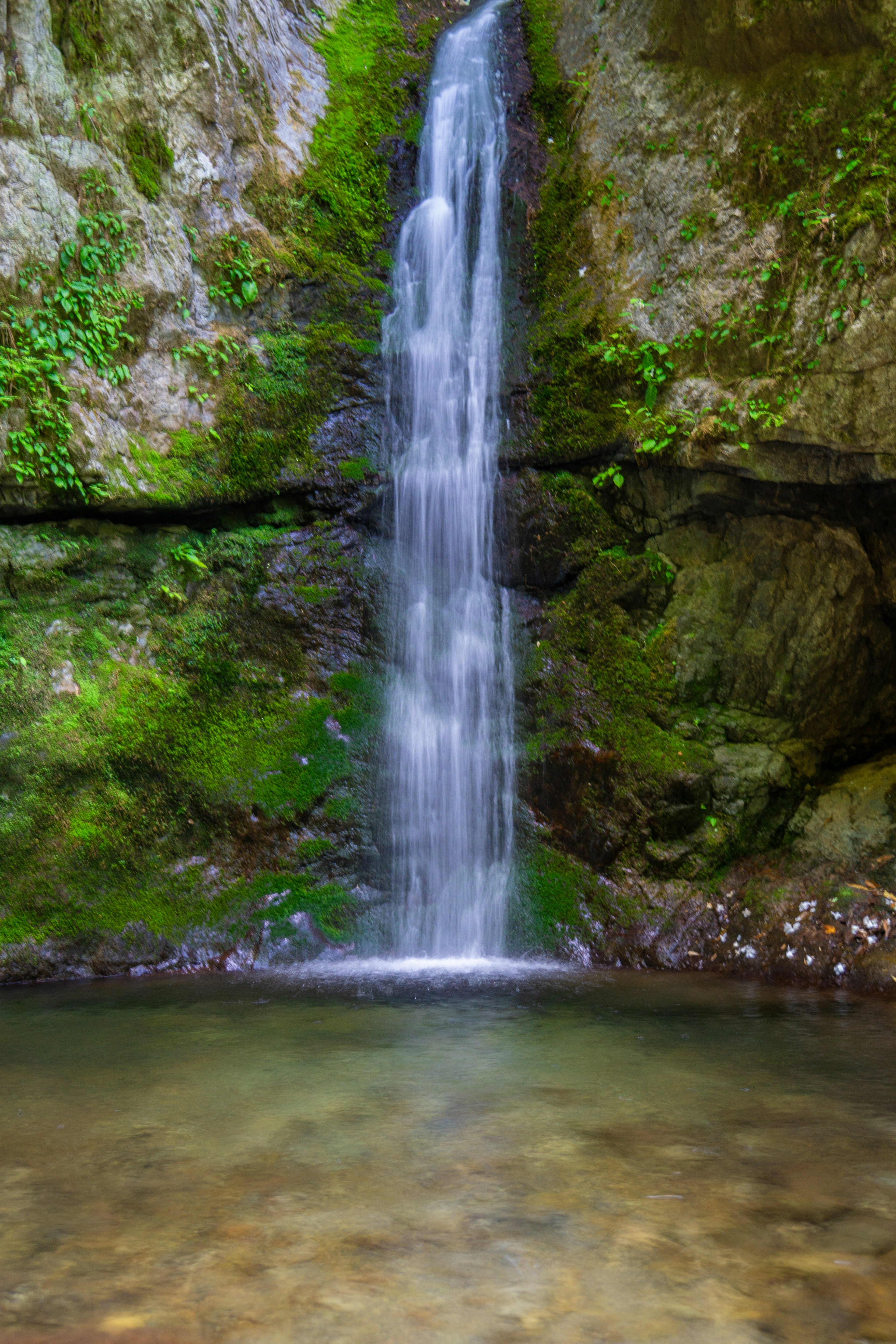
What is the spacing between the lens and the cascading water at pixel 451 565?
22.5 ft

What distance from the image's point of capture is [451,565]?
750 centimetres

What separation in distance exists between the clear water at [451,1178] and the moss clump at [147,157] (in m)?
6.37

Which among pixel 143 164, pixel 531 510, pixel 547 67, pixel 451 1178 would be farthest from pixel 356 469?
pixel 451 1178

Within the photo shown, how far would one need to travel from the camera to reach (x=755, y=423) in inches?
242

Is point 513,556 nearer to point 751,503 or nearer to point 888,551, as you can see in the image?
point 751,503

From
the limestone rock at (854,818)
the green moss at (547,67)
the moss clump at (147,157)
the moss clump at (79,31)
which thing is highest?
the green moss at (547,67)

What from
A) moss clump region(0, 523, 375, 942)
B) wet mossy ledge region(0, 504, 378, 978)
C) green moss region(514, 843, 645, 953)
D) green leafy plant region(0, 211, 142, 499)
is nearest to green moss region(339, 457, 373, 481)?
wet mossy ledge region(0, 504, 378, 978)

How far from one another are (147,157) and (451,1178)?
7.77 meters

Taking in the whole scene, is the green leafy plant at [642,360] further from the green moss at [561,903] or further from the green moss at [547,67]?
the green moss at [561,903]

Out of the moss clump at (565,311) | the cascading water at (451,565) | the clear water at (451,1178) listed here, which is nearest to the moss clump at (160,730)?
the cascading water at (451,565)

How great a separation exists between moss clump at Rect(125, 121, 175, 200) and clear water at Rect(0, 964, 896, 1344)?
6.37 meters

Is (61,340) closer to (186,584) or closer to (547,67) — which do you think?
(186,584)

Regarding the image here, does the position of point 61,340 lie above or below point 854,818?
above

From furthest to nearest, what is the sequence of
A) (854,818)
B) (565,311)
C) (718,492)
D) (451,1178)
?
(565,311) < (718,492) < (854,818) < (451,1178)
